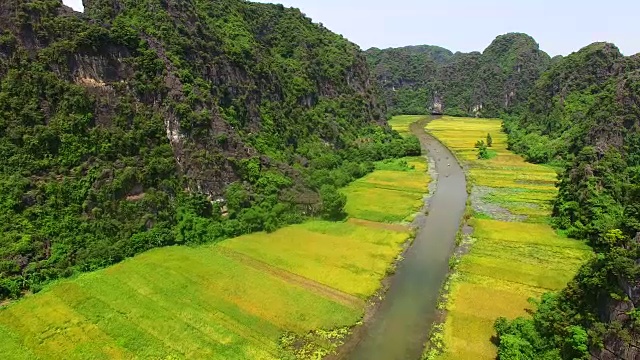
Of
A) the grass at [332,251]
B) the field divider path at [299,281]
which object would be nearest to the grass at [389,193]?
the grass at [332,251]

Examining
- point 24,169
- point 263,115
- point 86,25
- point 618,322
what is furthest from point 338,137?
point 618,322

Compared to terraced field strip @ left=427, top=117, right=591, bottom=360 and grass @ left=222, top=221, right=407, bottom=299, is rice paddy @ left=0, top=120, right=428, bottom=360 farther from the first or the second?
terraced field strip @ left=427, top=117, right=591, bottom=360

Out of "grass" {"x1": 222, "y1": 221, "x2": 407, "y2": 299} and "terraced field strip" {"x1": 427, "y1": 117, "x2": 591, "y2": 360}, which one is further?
"grass" {"x1": 222, "y1": 221, "x2": 407, "y2": 299}

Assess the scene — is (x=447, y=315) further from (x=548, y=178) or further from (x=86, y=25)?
(x=548, y=178)

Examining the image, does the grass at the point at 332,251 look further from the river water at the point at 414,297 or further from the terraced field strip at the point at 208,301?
the river water at the point at 414,297

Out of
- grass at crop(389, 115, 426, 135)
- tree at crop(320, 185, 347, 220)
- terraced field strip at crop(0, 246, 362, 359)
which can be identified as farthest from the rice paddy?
grass at crop(389, 115, 426, 135)

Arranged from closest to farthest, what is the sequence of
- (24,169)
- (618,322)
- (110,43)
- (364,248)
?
(618,322) < (24,169) < (364,248) < (110,43)
